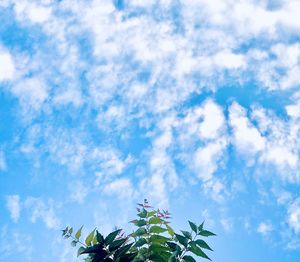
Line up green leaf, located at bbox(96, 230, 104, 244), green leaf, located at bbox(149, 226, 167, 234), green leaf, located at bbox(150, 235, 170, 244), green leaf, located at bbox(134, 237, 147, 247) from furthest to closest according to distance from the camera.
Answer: green leaf, located at bbox(149, 226, 167, 234) → green leaf, located at bbox(150, 235, 170, 244) → green leaf, located at bbox(134, 237, 147, 247) → green leaf, located at bbox(96, 230, 104, 244)

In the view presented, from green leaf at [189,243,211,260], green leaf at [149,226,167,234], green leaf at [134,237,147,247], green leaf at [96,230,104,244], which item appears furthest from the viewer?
green leaf at [149,226,167,234]

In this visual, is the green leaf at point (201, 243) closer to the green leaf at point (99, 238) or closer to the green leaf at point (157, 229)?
the green leaf at point (157, 229)

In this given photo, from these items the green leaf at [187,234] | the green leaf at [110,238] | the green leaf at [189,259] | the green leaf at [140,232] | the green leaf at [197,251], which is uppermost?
the green leaf at [140,232]

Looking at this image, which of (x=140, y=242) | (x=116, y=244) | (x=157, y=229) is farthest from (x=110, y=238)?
(x=157, y=229)

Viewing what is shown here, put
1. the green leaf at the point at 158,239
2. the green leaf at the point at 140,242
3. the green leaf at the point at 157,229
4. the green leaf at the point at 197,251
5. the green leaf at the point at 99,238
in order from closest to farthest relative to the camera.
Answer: the green leaf at the point at 99,238 → the green leaf at the point at 197,251 → the green leaf at the point at 140,242 → the green leaf at the point at 158,239 → the green leaf at the point at 157,229

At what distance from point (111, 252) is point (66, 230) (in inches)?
52.5

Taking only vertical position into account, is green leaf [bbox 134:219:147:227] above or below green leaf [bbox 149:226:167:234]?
above

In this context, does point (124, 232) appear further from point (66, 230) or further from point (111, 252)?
point (111, 252)

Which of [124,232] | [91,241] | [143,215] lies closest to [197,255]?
[143,215]

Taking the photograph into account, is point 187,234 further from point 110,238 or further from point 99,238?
point 99,238

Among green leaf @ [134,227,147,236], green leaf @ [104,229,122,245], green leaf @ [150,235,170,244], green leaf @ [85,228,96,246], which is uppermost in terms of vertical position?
green leaf @ [134,227,147,236]

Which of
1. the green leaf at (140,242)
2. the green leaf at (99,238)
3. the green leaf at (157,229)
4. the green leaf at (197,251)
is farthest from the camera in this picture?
the green leaf at (157,229)

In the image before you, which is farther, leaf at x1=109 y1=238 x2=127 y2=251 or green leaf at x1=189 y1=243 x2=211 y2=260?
green leaf at x1=189 y1=243 x2=211 y2=260

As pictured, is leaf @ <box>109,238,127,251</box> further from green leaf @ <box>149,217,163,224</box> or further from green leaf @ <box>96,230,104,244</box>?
green leaf @ <box>149,217,163,224</box>
